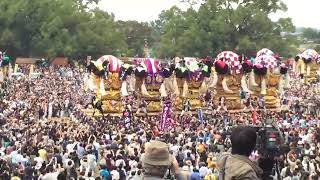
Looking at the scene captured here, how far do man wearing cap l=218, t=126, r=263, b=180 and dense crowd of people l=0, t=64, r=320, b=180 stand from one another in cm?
37

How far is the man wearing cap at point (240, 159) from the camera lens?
382cm

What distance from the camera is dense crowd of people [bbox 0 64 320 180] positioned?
10320 mm

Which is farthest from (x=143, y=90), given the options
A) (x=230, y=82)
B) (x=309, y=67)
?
(x=309, y=67)

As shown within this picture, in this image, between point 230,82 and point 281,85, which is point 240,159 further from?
point 281,85

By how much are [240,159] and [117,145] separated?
9981 millimetres

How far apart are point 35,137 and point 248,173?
12.0 m

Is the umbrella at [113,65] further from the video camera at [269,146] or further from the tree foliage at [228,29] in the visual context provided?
the tree foliage at [228,29]

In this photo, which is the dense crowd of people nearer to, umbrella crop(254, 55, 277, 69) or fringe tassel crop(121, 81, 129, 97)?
fringe tassel crop(121, 81, 129, 97)

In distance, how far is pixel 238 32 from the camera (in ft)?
165

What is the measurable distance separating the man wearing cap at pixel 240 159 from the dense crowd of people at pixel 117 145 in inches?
14.5

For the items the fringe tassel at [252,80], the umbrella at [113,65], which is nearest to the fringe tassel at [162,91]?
the umbrella at [113,65]

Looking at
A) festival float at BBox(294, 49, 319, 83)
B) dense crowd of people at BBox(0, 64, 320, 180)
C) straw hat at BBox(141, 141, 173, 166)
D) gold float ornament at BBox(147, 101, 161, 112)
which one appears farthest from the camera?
festival float at BBox(294, 49, 319, 83)

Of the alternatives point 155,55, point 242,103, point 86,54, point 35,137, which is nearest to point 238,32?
point 155,55

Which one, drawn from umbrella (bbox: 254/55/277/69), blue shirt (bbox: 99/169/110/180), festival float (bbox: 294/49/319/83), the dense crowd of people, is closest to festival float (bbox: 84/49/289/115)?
umbrella (bbox: 254/55/277/69)
